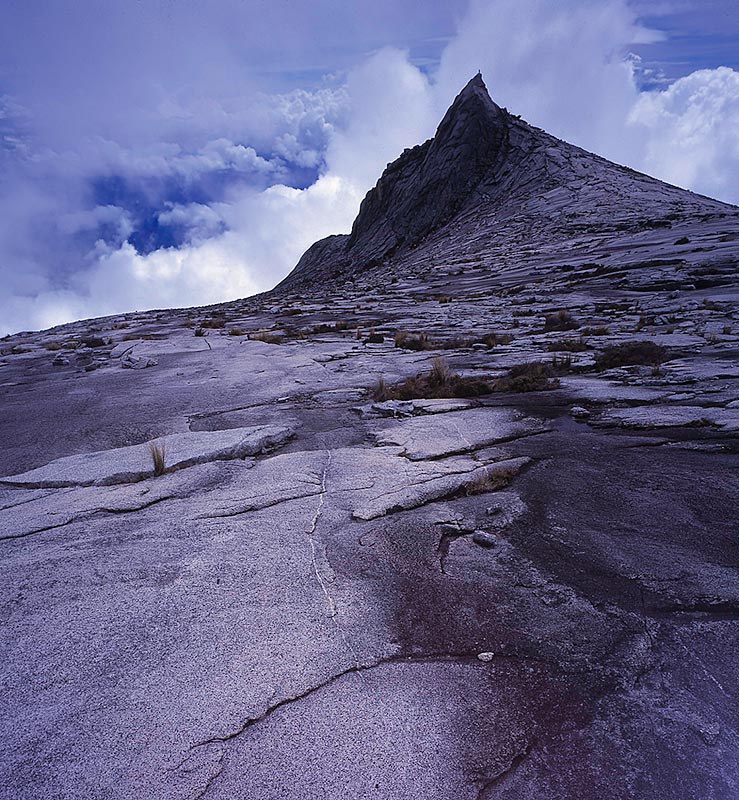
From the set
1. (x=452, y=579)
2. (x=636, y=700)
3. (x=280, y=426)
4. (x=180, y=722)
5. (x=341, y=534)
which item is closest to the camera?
(x=180, y=722)

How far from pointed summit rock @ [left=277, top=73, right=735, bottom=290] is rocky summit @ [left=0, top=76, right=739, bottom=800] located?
24.0 meters

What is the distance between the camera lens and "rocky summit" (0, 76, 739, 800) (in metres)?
2.10

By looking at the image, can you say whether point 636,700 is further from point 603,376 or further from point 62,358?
point 62,358

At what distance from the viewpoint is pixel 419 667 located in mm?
2584

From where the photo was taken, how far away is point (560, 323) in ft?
45.5

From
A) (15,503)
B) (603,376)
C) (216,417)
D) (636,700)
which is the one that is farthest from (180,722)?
(603,376)

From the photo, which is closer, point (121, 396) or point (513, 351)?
point (121, 396)

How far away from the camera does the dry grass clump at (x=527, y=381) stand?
26.4 feet

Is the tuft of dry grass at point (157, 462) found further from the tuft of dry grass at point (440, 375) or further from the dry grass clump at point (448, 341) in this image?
the dry grass clump at point (448, 341)

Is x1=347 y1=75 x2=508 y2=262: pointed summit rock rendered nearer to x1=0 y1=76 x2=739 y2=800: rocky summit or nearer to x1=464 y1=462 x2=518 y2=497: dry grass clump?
x1=0 y1=76 x2=739 y2=800: rocky summit

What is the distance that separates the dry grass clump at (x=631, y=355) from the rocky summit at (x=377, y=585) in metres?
0.16

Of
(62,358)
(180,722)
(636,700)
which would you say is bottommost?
(636,700)

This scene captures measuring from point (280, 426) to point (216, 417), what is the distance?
1224mm

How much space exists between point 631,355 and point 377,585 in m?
8.71
